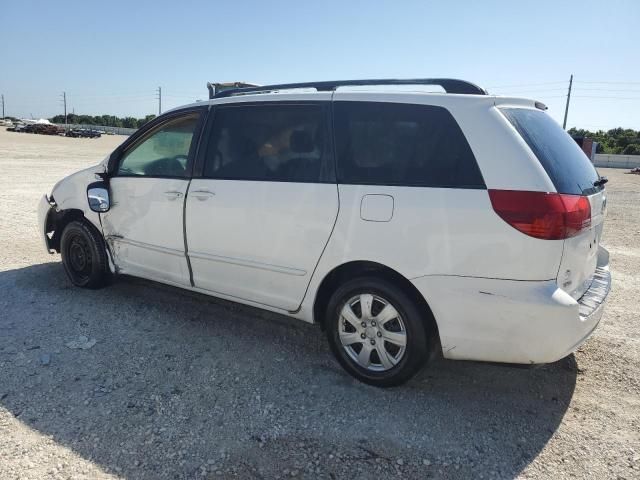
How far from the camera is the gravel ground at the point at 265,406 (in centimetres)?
255

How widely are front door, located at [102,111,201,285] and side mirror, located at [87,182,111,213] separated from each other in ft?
0.18

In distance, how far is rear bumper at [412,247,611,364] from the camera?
268 centimetres

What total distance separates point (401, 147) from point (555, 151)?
2.98ft

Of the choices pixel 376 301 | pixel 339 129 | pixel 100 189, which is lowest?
pixel 376 301

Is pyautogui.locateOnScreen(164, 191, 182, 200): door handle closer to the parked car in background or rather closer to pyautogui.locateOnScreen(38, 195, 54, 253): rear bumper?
pyautogui.locateOnScreen(38, 195, 54, 253): rear bumper

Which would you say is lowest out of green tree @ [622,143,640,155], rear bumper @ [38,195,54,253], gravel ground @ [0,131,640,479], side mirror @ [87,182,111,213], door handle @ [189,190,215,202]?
gravel ground @ [0,131,640,479]

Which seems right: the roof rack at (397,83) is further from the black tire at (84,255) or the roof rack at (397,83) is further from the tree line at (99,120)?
the tree line at (99,120)

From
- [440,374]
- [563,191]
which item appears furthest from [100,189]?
[563,191]

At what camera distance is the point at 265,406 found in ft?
9.96

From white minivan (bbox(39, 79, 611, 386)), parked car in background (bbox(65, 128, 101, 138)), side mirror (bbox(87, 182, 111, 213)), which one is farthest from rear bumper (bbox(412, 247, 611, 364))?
parked car in background (bbox(65, 128, 101, 138))

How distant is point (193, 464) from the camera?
2.51m

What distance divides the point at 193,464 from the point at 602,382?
2.74 metres

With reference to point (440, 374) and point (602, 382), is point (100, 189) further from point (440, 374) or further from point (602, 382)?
point (602, 382)

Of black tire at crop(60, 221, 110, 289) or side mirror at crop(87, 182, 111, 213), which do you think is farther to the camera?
black tire at crop(60, 221, 110, 289)
